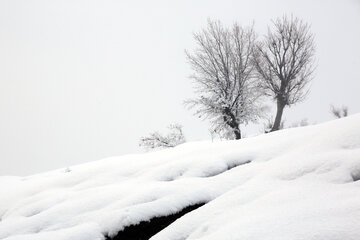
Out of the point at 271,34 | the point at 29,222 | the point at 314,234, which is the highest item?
the point at 271,34

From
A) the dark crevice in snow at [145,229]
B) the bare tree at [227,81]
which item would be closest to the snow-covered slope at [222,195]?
the dark crevice in snow at [145,229]

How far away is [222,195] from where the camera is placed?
11.5 ft

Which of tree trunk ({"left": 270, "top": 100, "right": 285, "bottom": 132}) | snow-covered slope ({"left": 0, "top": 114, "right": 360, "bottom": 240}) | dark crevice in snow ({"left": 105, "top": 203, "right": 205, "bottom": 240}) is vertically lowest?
dark crevice in snow ({"left": 105, "top": 203, "right": 205, "bottom": 240})

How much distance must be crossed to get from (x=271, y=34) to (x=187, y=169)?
60.9 feet

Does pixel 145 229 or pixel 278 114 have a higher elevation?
pixel 278 114

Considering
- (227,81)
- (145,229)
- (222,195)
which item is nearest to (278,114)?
(227,81)

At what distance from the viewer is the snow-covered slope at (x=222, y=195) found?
237 centimetres

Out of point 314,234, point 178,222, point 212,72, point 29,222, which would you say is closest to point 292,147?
point 178,222

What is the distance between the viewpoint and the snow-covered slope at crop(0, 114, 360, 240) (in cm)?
237

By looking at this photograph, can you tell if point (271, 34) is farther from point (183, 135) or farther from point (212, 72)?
point (183, 135)

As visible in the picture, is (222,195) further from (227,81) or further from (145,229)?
(227,81)

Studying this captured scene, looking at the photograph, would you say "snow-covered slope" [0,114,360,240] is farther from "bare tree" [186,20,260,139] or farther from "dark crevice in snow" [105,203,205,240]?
"bare tree" [186,20,260,139]

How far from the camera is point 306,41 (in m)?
20.5

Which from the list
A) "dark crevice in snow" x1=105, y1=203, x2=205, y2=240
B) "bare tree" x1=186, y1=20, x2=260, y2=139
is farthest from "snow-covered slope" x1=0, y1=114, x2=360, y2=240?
"bare tree" x1=186, y1=20, x2=260, y2=139
